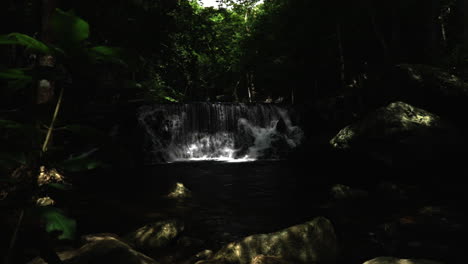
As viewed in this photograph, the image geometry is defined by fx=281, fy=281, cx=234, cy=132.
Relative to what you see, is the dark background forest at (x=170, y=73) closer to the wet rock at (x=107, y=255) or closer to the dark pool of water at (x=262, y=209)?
the wet rock at (x=107, y=255)

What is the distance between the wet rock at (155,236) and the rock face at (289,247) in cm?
100

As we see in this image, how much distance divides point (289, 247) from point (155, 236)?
7.08ft

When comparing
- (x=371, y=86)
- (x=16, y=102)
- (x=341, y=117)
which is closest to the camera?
(x=16, y=102)

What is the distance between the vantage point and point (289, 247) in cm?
401

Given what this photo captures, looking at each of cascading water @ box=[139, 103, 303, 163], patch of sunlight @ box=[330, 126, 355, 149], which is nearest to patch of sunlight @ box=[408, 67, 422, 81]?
patch of sunlight @ box=[330, 126, 355, 149]

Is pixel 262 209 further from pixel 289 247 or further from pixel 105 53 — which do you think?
pixel 105 53

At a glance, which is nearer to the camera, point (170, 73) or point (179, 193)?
point (179, 193)

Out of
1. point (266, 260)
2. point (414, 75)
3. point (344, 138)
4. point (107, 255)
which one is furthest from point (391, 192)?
point (107, 255)

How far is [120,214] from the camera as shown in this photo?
632cm

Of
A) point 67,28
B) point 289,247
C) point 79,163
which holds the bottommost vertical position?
point 289,247

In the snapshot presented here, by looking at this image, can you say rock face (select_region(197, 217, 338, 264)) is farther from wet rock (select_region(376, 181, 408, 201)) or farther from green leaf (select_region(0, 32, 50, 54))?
wet rock (select_region(376, 181, 408, 201))

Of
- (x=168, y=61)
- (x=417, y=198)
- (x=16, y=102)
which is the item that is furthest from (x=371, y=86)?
(x=16, y=102)

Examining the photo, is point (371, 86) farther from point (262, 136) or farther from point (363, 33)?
point (363, 33)

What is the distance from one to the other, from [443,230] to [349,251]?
2040 millimetres
